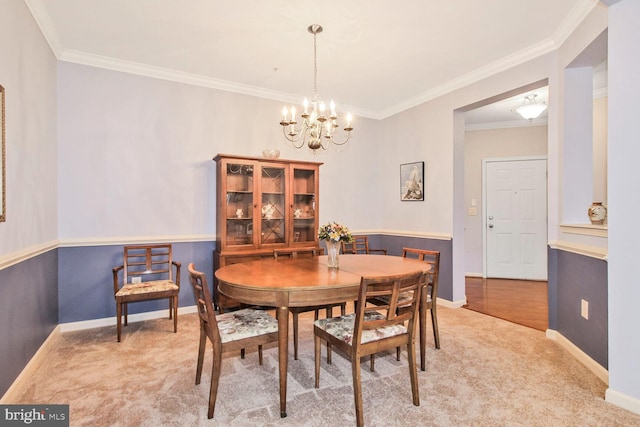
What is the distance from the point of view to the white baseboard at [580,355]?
2.21m

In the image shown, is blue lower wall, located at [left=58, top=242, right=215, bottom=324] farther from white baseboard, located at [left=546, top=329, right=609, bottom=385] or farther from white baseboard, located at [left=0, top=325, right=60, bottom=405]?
white baseboard, located at [left=546, top=329, right=609, bottom=385]

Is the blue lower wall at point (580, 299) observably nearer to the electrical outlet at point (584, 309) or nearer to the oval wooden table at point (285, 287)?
the electrical outlet at point (584, 309)

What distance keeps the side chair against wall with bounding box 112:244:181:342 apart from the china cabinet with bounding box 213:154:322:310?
1.51ft

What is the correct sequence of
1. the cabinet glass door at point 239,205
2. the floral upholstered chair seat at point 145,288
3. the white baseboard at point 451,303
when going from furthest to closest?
1. the white baseboard at point 451,303
2. the cabinet glass door at point 239,205
3. the floral upholstered chair seat at point 145,288

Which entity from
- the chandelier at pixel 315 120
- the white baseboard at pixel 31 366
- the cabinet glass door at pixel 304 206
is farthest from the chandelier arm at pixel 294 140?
the white baseboard at pixel 31 366

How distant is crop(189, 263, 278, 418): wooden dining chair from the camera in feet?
6.01

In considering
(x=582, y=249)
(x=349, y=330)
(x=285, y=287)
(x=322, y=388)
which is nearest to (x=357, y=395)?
(x=349, y=330)

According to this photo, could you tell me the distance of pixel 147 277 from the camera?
3.49 metres

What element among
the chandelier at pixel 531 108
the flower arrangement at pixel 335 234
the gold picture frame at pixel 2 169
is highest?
the chandelier at pixel 531 108

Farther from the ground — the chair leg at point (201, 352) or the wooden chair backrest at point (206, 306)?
the wooden chair backrest at point (206, 306)

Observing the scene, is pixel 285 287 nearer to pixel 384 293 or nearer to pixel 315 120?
pixel 384 293

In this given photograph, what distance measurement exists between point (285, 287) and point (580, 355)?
2.35m

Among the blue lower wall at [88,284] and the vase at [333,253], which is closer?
the vase at [333,253]

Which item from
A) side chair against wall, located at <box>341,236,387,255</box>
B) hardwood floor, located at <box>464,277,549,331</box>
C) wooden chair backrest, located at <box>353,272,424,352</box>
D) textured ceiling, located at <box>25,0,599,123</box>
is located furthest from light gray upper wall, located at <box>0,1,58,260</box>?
hardwood floor, located at <box>464,277,549,331</box>
